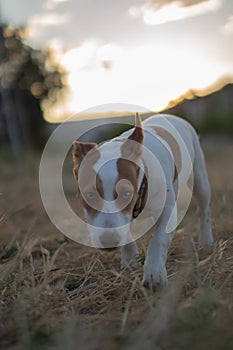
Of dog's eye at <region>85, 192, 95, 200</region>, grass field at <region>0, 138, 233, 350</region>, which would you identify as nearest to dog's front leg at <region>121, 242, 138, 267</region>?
grass field at <region>0, 138, 233, 350</region>

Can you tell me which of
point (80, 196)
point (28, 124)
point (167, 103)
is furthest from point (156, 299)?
point (28, 124)

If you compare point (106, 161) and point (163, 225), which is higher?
point (106, 161)

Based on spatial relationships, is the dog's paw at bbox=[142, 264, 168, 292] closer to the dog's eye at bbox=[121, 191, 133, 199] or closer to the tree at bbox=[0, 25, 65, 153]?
the dog's eye at bbox=[121, 191, 133, 199]

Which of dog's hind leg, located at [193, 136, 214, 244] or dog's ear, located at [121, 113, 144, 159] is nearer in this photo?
dog's ear, located at [121, 113, 144, 159]

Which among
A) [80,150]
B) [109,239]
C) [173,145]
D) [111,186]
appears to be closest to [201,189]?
[173,145]

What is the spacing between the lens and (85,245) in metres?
4.87

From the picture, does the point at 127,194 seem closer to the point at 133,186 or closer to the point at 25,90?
the point at 133,186

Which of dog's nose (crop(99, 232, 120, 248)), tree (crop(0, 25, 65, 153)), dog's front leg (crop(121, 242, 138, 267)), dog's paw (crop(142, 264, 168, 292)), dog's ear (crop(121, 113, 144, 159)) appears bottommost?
dog's front leg (crop(121, 242, 138, 267))

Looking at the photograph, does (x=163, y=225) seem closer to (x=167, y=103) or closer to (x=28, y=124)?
(x=167, y=103)

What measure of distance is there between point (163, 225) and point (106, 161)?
0.65m

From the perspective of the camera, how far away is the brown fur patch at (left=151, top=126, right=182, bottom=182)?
420 centimetres

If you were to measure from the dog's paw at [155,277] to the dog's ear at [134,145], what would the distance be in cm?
74

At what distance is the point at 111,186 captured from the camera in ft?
10.3

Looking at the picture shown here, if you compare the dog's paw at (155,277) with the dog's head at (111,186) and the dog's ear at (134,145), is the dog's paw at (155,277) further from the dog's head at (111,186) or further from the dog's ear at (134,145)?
the dog's ear at (134,145)
